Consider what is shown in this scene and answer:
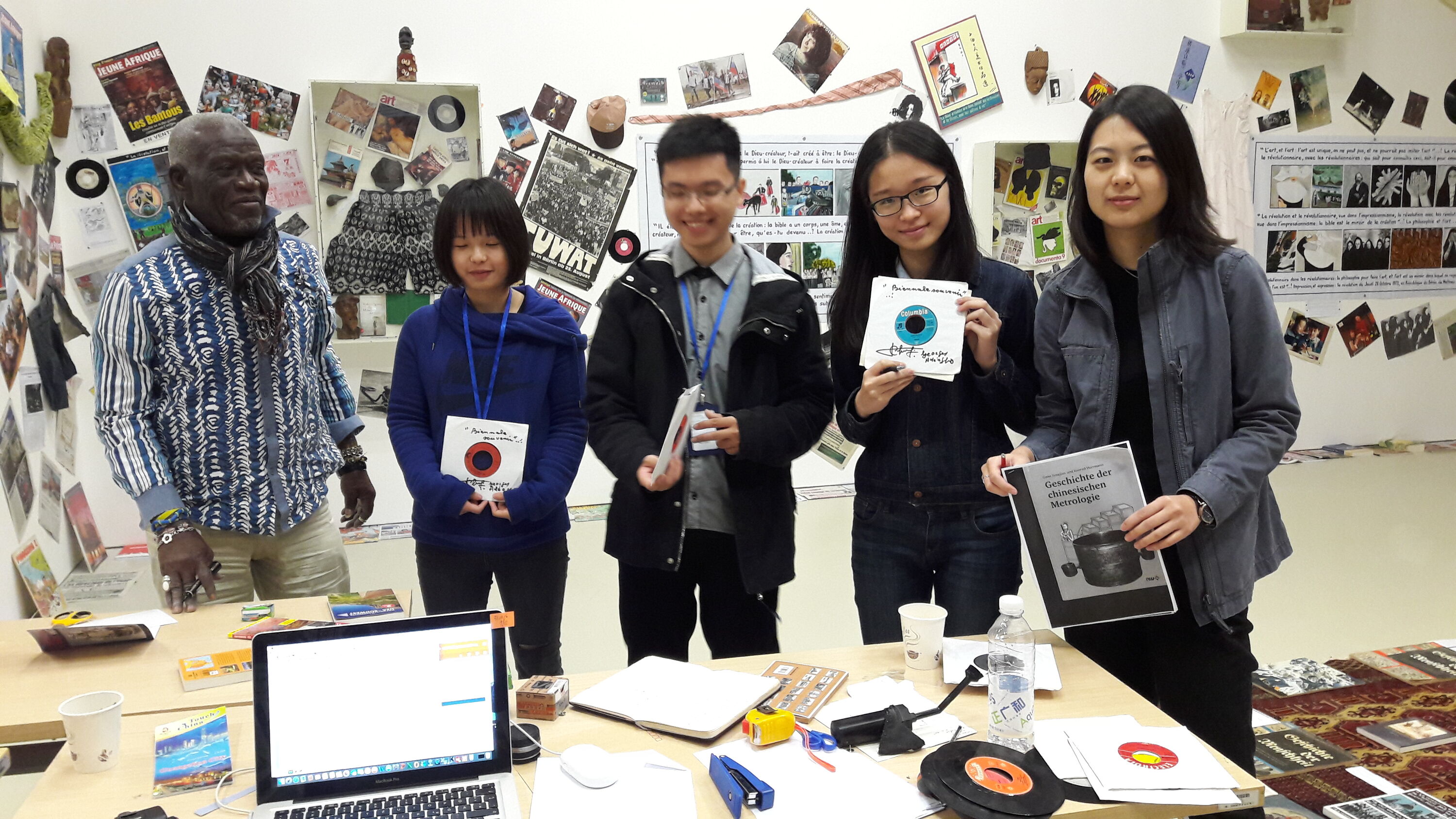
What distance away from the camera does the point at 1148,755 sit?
1.39 meters

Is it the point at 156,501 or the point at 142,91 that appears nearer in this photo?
the point at 156,501

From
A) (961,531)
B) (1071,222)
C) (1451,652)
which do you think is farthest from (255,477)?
(1451,652)

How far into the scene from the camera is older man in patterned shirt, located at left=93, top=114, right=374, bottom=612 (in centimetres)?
201

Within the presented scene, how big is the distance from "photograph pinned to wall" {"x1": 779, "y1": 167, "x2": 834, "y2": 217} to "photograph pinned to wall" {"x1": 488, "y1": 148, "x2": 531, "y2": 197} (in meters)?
1.22

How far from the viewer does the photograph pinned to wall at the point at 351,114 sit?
4129 mm

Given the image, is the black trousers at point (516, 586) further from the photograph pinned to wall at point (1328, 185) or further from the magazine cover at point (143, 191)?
the photograph pinned to wall at point (1328, 185)

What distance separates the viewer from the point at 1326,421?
18.1 feet

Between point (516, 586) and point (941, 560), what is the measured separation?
0.96 meters

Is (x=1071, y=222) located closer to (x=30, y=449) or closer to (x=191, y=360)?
(x=191, y=360)

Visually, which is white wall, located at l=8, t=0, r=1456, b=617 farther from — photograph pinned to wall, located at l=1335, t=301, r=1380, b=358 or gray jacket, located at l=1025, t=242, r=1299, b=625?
gray jacket, located at l=1025, t=242, r=1299, b=625

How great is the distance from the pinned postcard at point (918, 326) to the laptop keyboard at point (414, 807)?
1.07 m

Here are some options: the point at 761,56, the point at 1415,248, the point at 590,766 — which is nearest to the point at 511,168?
the point at 761,56

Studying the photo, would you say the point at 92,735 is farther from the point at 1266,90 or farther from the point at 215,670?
the point at 1266,90

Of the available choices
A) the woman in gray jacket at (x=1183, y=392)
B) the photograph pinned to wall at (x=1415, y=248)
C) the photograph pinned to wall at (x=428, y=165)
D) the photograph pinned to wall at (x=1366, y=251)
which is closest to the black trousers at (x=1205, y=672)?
the woman in gray jacket at (x=1183, y=392)
